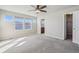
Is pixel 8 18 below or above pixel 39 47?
above

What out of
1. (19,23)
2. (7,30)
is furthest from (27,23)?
(7,30)

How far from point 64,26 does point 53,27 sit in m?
1.34

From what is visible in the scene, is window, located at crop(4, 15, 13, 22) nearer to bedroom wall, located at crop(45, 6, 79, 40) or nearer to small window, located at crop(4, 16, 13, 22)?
small window, located at crop(4, 16, 13, 22)

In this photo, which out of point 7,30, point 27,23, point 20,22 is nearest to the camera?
point 7,30

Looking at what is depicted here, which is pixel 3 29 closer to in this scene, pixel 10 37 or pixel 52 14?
pixel 10 37

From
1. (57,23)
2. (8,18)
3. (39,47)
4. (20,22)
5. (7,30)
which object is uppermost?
(8,18)

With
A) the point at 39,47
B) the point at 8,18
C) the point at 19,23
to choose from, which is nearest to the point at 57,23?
the point at 39,47

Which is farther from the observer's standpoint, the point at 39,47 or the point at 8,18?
the point at 8,18

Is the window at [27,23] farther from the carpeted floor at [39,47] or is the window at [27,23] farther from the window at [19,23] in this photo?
the carpeted floor at [39,47]

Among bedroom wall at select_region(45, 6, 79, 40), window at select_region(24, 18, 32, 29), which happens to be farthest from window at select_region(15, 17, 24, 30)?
bedroom wall at select_region(45, 6, 79, 40)

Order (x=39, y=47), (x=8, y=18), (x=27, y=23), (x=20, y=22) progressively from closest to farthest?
(x=39, y=47), (x=8, y=18), (x=20, y=22), (x=27, y=23)

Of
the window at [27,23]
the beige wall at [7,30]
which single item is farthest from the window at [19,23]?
the window at [27,23]

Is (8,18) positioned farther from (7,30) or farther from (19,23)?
(19,23)

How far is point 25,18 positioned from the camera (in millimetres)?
8898
